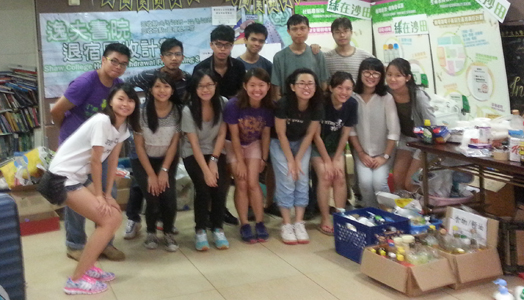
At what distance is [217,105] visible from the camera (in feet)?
10.5

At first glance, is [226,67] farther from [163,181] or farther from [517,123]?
[517,123]

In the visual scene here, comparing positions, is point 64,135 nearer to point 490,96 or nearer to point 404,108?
point 404,108

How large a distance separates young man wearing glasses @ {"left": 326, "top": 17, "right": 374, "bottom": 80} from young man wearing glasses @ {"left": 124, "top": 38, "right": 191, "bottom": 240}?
1122mm

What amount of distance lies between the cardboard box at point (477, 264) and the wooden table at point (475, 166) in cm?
30

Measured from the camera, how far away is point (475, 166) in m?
3.03

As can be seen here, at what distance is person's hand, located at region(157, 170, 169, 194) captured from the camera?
3.11 meters

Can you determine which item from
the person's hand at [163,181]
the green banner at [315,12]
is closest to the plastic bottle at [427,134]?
the person's hand at [163,181]

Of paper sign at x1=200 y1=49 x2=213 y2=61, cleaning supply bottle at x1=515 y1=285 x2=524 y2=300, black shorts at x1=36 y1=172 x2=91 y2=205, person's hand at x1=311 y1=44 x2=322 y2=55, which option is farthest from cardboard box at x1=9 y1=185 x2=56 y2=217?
cleaning supply bottle at x1=515 y1=285 x2=524 y2=300

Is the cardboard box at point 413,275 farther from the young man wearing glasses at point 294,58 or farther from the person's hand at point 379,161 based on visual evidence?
the young man wearing glasses at point 294,58

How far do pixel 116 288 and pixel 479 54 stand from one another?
3.07 meters

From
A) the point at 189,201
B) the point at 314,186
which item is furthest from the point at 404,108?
the point at 189,201

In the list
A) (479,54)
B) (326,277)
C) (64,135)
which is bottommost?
(326,277)

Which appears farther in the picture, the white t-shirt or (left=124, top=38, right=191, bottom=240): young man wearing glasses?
(left=124, top=38, right=191, bottom=240): young man wearing glasses

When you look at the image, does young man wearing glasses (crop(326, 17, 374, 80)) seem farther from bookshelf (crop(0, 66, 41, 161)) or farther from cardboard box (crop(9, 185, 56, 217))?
bookshelf (crop(0, 66, 41, 161))
